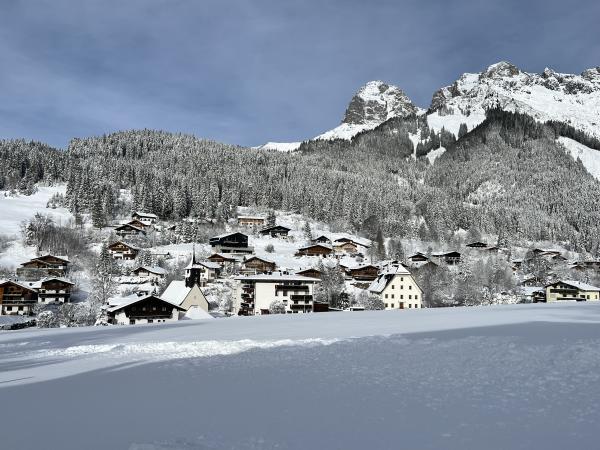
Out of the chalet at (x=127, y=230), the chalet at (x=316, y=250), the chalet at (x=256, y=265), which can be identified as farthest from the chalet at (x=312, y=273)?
the chalet at (x=127, y=230)

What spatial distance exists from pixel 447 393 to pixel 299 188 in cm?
15041

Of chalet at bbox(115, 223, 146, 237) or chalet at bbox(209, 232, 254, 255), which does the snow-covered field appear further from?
chalet at bbox(115, 223, 146, 237)

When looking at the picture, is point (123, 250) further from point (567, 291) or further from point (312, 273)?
point (567, 291)

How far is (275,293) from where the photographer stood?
209ft

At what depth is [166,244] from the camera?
105m

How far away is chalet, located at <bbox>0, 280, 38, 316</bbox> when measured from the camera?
6581 cm

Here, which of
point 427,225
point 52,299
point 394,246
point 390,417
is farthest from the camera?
point 427,225

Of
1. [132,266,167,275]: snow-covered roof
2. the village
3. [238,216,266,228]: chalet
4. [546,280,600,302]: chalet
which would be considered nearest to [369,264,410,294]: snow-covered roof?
the village

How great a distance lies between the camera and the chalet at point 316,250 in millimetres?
103625

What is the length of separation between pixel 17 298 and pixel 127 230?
1684 inches

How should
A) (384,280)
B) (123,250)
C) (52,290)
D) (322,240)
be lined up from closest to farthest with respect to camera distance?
(52,290)
(384,280)
(123,250)
(322,240)

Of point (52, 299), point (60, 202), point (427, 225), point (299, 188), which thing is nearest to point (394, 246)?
point (427, 225)

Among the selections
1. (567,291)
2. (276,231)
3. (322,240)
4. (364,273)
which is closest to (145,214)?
(276,231)

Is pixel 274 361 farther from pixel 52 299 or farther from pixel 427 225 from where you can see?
pixel 427 225
